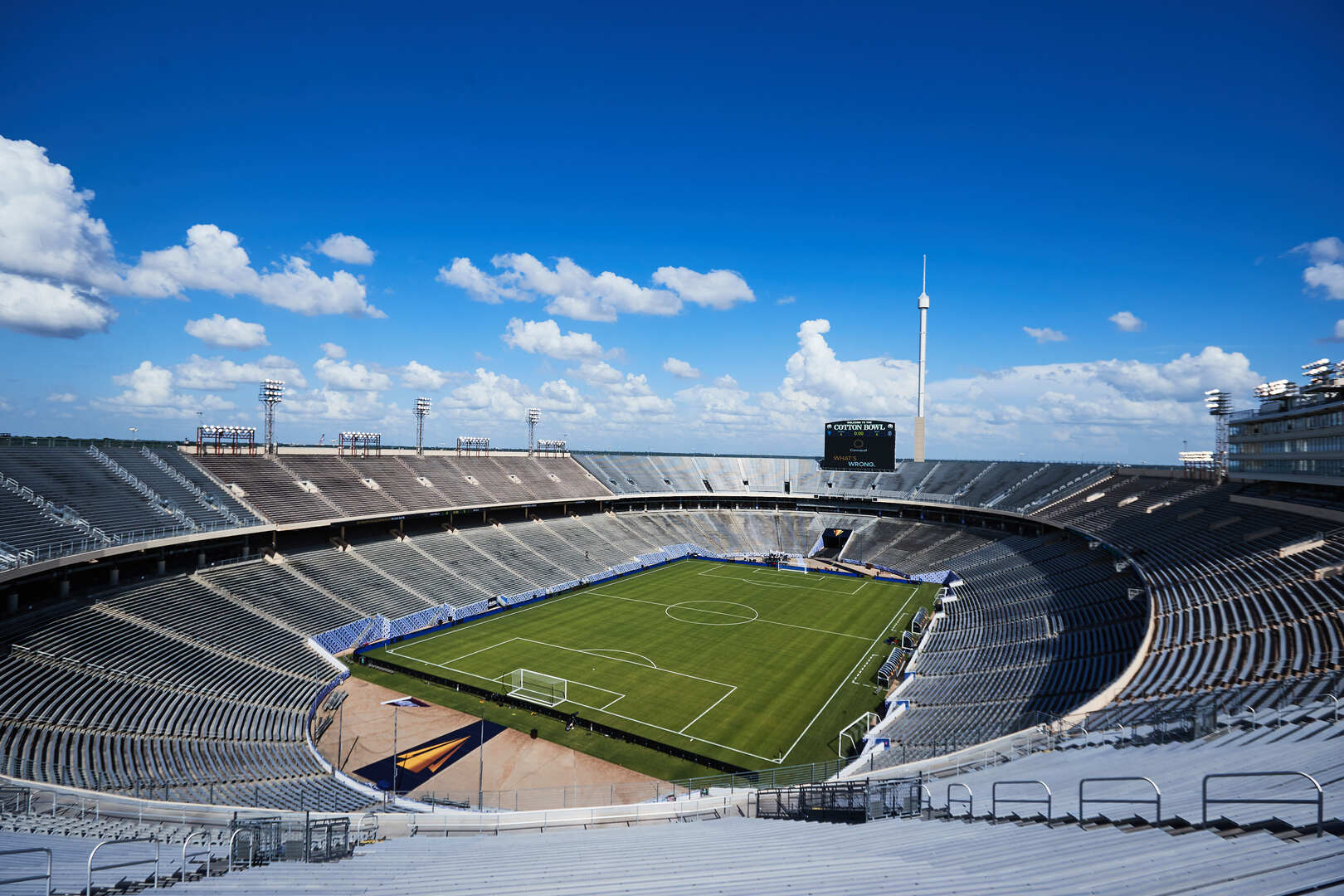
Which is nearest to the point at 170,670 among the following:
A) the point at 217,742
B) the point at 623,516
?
the point at 217,742

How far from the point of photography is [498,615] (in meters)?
46.0

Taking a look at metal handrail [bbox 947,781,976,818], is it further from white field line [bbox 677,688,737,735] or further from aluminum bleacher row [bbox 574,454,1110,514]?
aluminum bleacher row [bbox 574,454,1110,514]

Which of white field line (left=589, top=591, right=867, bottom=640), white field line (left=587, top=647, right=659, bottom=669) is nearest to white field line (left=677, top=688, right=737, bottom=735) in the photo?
white field line (left=587, top=647, right=659, bottom=669)

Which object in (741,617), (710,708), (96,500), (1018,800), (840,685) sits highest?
(96,500)

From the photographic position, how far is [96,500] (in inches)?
1346

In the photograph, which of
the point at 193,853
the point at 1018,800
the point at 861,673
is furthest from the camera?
the point at 861,673

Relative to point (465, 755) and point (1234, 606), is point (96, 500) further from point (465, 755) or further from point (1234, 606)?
point (1234, 606)

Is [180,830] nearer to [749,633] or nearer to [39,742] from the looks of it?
[39,742]

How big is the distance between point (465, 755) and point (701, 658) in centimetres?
1580

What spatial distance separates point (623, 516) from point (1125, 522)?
46.9m

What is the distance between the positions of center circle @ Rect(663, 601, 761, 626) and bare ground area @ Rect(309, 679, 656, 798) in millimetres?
17686

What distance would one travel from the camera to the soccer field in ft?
98.0

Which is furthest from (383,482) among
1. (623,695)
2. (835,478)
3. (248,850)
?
(835,478)

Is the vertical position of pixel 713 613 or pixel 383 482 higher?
pixel 383 482
